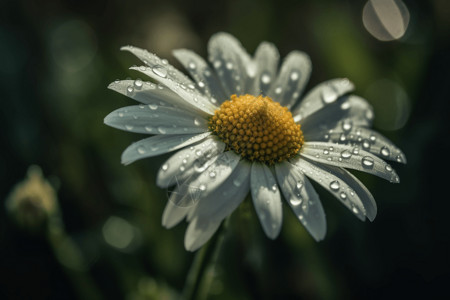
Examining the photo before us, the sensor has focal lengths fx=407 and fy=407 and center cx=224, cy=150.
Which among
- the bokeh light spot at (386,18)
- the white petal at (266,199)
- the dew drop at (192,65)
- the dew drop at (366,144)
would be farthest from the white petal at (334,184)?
the bokeh light spot at (386,18)

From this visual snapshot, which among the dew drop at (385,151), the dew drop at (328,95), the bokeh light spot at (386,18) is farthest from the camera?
the bokeh light spot at (386,18)

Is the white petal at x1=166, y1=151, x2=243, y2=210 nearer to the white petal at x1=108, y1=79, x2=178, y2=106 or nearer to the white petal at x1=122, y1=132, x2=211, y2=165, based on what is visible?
the white petal at x1=122, y1=132, x2=211, y2=165

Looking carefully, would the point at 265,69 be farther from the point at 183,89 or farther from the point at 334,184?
the point at 334,184

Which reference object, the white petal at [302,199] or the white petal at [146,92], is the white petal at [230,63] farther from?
the white petal at [302,199]

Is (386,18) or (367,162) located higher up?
(386,18)

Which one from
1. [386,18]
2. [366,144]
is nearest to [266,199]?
[366,144]

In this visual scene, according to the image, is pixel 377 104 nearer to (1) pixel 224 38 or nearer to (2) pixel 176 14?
(1) pixel 224 38
